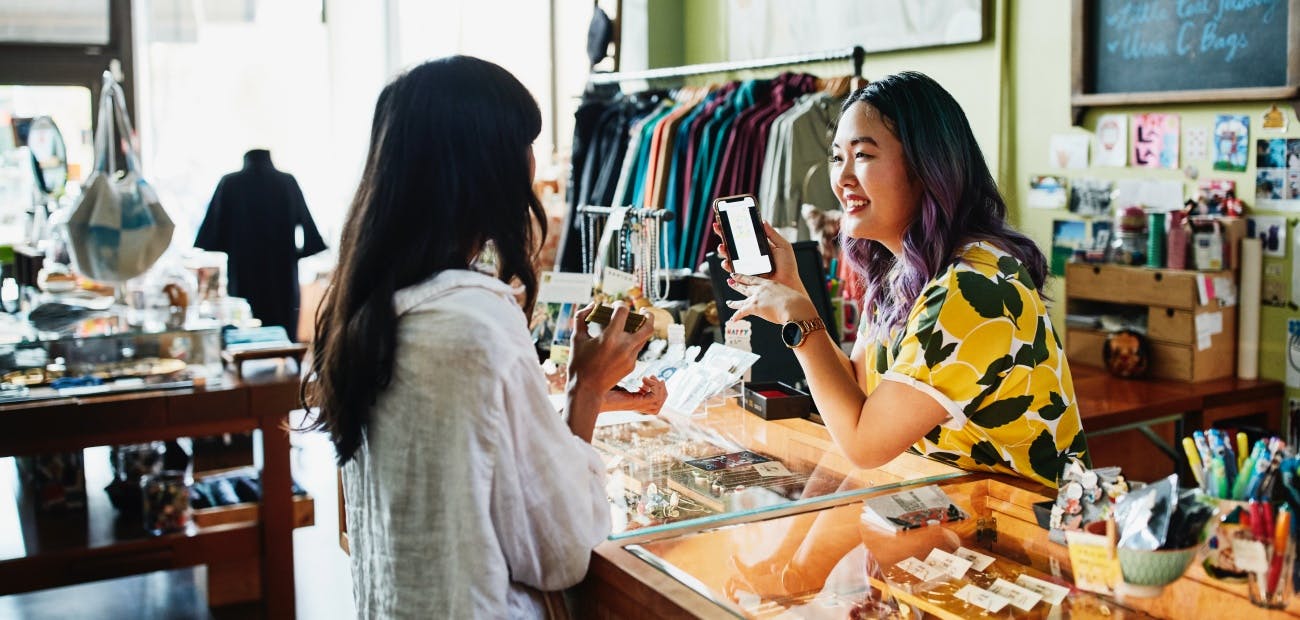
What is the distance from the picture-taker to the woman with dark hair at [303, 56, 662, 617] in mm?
1424

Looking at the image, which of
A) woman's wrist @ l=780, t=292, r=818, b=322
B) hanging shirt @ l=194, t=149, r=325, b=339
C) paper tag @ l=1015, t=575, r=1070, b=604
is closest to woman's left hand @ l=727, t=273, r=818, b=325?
woman's wrist @ l=780, t=292, r=818, b=322

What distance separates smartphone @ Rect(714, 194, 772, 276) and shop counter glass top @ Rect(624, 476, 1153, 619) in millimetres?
619

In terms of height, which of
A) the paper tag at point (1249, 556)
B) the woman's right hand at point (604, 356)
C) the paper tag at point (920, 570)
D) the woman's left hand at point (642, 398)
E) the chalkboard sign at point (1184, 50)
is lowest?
the paper tag at point (920, 570)

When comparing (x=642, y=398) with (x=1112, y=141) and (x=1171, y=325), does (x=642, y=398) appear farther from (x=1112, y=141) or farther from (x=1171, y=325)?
(x=1112, y=141)

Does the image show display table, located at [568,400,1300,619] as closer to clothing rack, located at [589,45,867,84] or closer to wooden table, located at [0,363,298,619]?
wooden table, located at [0,363,298,619]

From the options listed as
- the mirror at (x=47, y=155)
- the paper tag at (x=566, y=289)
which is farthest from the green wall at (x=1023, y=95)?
the mirror at (x=47, y=155)

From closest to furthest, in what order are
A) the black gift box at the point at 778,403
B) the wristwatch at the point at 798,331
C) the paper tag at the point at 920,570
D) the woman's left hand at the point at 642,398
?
the paper tag at the point at 920,570, the wristwatch at the point at 798,331, the woman's left hand at the point at 642,398, the black gift box at the point at 778,403

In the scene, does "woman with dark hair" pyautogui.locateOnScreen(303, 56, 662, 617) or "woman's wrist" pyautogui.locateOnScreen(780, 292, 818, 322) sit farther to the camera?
"woman's wrist" pyautogui.locateOnScreen(780, 292, 818, 322)

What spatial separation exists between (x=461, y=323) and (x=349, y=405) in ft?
0.62

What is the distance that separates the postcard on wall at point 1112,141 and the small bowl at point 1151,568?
304cm

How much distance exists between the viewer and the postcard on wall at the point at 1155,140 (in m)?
3.95

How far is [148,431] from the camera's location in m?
3.21

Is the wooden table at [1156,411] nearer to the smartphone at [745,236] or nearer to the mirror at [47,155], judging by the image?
the smartphone at [745,236]

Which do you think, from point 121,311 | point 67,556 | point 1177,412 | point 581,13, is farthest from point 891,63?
point 67,556
